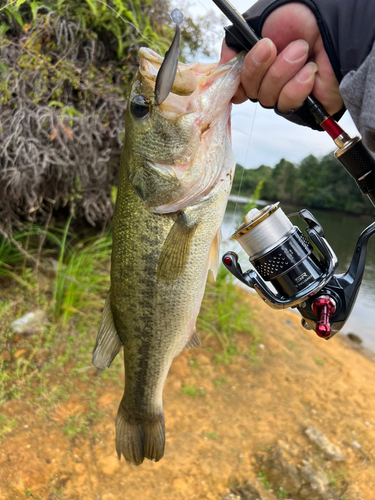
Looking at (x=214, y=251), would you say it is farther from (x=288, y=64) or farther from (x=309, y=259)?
(x=288, y=64)

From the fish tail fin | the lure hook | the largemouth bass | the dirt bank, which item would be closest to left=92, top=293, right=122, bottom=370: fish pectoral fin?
the largemouth bass

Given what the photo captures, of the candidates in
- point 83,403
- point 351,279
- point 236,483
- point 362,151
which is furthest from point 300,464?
point 362,151

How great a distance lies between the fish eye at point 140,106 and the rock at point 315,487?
110 inches

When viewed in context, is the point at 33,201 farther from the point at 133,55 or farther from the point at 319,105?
the point at 319,105

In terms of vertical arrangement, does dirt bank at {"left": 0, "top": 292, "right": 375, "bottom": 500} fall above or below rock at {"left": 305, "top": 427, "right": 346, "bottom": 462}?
below

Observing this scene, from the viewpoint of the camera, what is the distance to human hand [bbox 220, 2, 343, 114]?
1.35 meters

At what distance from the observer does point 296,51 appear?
1378mm

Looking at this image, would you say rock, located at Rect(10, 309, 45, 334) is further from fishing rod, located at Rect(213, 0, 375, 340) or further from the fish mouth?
the fish mouth

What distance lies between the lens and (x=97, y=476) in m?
2.49

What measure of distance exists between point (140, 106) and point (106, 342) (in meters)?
0.99

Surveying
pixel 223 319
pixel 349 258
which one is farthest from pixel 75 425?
pixel 349 258

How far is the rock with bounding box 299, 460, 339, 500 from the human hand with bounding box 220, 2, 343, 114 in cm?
262

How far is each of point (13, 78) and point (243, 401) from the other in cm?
356

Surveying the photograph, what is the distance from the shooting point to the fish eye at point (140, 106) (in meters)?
1.33
